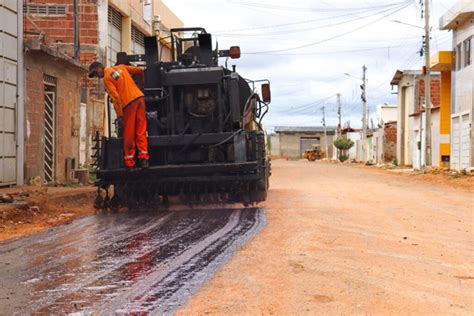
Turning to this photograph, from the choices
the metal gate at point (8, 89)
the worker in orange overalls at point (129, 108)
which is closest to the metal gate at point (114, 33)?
the metal gate at point (8, 89)

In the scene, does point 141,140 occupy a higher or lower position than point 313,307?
higher

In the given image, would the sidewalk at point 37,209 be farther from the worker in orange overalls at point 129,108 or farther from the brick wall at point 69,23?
the brick wall at point 69,23

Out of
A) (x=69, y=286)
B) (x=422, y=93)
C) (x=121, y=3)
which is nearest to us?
(x=69, y=286)

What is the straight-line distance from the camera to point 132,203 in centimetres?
1227

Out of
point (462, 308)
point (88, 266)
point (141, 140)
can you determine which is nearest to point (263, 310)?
point (462, 308)

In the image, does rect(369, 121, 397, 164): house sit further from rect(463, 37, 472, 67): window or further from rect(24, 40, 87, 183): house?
rect(24, 40, 87, 183): house

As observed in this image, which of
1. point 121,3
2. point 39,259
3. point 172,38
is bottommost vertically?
point 39,259

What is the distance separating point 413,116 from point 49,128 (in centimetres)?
3024

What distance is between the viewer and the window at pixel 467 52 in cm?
2942

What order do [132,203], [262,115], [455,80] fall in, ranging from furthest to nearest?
[455,80] → [262,115] → [132,203]

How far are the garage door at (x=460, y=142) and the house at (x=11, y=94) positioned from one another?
1941 cm

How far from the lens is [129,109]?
11.4 m

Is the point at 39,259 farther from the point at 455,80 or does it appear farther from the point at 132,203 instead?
the point at 455,80

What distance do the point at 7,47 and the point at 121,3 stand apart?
1401 centimetres
